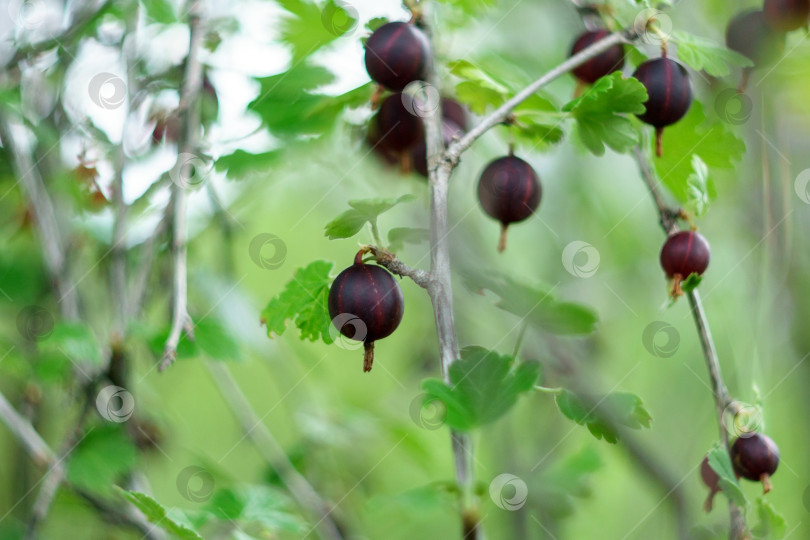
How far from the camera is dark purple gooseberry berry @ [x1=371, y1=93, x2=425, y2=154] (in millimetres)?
945

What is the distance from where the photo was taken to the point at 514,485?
0.78m

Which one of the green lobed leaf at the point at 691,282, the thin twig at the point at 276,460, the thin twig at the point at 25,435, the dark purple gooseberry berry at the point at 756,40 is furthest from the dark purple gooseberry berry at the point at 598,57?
the thin twig at the point at 25,435

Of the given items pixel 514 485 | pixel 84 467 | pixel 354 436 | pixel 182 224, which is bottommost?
pixel 354 436

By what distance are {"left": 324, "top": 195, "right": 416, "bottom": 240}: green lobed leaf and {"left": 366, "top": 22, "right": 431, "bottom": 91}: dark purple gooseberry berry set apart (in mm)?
175

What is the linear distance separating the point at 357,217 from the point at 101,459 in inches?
28.2

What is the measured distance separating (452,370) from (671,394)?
1.90m

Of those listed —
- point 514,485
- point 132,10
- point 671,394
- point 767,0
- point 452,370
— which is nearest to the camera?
point 452,370

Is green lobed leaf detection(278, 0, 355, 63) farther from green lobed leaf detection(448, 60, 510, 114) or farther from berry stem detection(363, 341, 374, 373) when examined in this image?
berry stem detection(363, 341, 374, 373)

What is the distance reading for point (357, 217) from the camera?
0.69m

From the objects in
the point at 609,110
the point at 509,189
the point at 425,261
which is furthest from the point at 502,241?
the point at 425,261

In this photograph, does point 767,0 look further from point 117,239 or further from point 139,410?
point 139,410

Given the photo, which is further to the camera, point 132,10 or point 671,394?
point 671,394

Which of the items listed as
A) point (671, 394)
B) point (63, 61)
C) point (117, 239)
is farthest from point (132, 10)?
point (671, 394)

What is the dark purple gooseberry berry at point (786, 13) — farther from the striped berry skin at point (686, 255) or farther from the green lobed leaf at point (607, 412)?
the green lobed leaf at point (607, 412)
